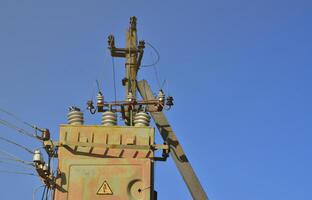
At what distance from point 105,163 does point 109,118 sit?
1.74 metres

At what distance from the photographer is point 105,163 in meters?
19.7

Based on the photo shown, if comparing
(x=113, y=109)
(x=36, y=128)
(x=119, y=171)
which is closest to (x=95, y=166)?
(x=119, y=171)

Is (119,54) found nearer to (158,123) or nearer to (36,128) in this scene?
(158,123)

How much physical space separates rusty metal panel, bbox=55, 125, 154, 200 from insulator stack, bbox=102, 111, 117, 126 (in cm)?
41

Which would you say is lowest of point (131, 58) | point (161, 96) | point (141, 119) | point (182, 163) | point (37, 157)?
point (37, 157)

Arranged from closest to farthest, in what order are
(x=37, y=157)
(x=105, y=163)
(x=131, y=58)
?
1. (x=37, y=157)
2. (x=105, y=163)
3. (x=131, y=58)

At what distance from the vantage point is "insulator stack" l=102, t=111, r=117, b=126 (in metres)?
20.7

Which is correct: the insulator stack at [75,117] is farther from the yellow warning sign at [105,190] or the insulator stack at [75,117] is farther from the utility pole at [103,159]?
the yellow warning sign at [105,190]

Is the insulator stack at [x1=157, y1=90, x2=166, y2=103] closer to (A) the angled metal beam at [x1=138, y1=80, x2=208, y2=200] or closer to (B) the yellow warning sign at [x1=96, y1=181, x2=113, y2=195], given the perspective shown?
(A) the angled metal beam at [x1=138, y1=80, x2=208, y2=200]

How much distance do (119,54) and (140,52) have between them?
102cm

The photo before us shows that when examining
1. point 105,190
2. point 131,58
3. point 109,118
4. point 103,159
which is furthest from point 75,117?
point 131,58

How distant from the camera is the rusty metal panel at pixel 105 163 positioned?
19.2 meters

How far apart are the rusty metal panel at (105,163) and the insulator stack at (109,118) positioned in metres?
0.41

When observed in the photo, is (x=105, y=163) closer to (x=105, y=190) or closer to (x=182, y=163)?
(x=105, y=190)
